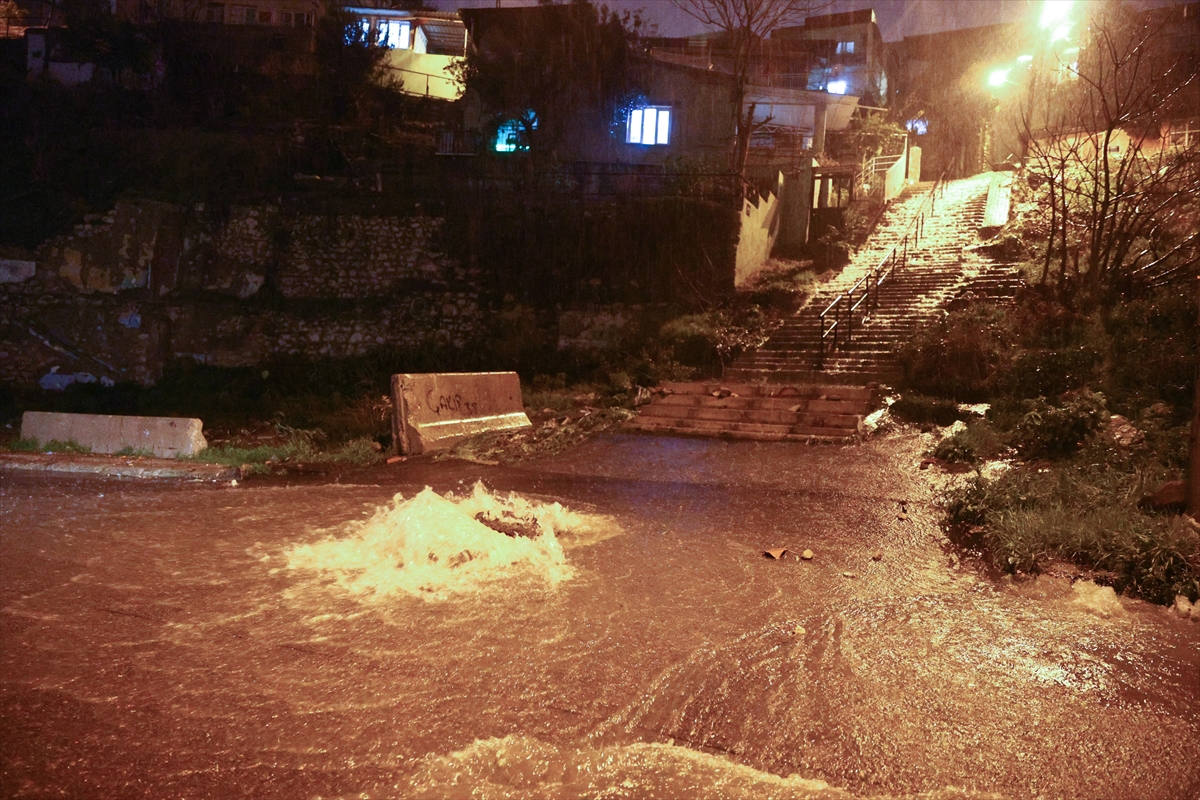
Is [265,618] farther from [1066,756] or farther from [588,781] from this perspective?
[1066,756]

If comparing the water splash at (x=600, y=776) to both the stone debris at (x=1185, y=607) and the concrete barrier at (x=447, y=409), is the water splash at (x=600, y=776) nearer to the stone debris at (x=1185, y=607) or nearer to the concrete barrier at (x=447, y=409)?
the stone debris at (x=1185, y=607)

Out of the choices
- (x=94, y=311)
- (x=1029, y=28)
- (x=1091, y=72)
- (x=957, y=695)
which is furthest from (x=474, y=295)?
(x=1029, y=28)

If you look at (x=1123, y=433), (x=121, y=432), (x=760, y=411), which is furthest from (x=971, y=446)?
(x=121, y=432)

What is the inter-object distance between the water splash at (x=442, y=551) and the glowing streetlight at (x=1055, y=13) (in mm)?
32003

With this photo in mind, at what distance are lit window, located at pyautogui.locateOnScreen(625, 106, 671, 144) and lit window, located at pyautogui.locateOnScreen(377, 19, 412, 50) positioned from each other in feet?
42.2

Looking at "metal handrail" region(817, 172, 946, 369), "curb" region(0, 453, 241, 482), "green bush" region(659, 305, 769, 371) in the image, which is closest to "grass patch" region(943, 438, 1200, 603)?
"metal handrail" region(817, 172, 946, 369)

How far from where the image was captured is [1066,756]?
362cm

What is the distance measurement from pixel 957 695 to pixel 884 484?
553cm

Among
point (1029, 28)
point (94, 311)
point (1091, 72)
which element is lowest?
point (94, 311)

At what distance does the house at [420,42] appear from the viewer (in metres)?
32.0

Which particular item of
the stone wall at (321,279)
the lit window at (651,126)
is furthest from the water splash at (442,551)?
the lit window at (651,126)

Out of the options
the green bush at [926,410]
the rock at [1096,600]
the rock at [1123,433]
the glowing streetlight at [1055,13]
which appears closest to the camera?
the rock at [1096,600]

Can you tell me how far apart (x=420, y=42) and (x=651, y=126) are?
13663 millimetres

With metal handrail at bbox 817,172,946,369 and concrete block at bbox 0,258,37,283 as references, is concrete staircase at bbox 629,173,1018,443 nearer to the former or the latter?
metal handrail at bbox 817,172,946,369
